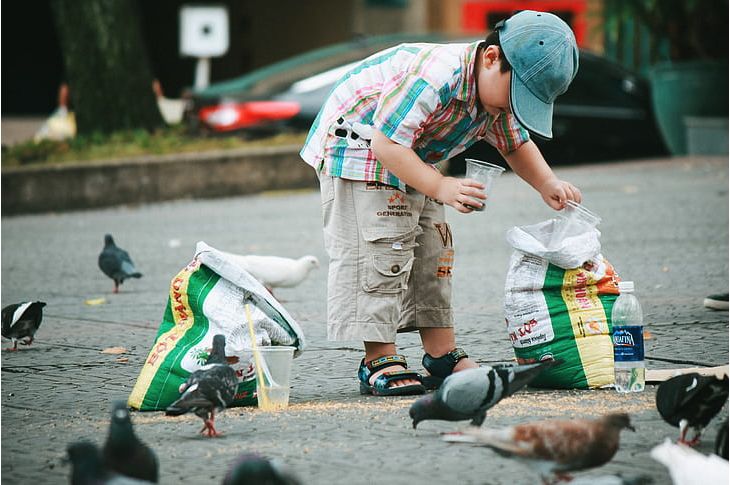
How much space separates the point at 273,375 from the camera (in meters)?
4.54

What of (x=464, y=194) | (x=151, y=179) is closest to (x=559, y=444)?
(x=464, y=194)

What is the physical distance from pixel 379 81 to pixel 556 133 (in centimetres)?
918

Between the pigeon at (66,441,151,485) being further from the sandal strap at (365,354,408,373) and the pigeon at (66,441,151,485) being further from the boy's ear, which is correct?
the boy's ear

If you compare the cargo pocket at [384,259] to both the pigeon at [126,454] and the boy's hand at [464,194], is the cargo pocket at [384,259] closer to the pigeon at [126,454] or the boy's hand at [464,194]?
the boy's hand at [464,194]

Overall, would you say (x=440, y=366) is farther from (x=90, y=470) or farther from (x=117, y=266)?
(x=117, y=266)

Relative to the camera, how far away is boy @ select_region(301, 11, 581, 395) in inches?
178

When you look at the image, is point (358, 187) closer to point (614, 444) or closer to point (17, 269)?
point (614, 444)

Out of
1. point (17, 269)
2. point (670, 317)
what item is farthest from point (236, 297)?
point (17, 269)

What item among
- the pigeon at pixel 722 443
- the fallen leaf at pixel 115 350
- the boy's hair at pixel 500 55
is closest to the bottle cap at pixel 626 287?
the boy's hair at pixel 500 55

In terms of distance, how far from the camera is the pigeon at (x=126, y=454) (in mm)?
3289

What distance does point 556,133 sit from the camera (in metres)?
13.8

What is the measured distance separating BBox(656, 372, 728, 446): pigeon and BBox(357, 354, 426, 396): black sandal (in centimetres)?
112

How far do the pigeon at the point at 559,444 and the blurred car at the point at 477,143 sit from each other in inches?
371

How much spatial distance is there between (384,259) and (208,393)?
1.02m
